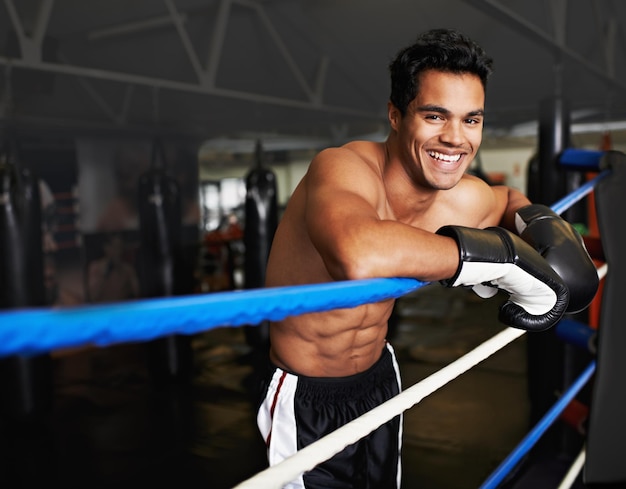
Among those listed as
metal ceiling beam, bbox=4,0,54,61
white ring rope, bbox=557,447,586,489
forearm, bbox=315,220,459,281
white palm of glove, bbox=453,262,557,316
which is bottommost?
white ring rope, bbox=557,447,586,489

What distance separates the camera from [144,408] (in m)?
2.99

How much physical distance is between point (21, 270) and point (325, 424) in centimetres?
188

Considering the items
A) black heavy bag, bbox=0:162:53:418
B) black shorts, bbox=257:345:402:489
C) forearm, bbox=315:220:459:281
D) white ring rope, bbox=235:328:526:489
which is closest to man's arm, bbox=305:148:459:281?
forearm, bbox=315:220:459:281

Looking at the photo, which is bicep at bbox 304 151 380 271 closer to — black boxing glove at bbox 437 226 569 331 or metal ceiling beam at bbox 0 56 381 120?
black boxing glove at bbox 437 226 569 331

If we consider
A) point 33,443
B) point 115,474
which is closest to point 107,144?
point 33,443

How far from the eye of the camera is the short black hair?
3.26 feet

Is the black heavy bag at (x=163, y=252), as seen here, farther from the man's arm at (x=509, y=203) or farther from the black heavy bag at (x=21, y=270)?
the man's arm at (x=509, y=203)

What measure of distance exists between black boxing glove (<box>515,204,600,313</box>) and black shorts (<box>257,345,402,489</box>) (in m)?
0.49

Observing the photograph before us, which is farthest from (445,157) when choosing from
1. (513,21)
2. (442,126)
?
(513,21)

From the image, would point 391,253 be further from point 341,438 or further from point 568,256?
point 568,256

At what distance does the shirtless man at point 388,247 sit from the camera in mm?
741

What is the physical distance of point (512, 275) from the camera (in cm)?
76

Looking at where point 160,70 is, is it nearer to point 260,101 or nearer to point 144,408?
point 260,101

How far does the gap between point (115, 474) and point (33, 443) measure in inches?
23.1
